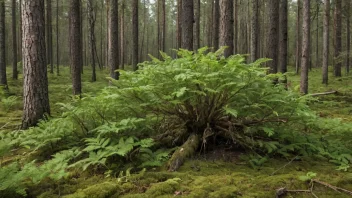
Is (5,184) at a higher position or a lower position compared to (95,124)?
lower

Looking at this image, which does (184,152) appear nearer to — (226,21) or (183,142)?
(183,142)

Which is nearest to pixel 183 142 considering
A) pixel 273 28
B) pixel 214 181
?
pixel 214 181

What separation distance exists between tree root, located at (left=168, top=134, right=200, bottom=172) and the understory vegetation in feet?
0.05

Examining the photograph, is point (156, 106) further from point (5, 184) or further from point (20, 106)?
point (20, 106)

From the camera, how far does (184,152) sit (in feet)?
13.7

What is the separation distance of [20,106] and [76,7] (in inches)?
166

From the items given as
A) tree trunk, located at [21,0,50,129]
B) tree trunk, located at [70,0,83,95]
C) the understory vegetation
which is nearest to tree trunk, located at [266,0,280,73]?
the understory vegetation

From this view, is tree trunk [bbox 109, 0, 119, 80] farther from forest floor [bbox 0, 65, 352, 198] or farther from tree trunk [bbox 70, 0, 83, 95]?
forest floor [bbox 0, 65, 352, 198]

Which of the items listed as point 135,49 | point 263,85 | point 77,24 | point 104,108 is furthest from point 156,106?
point 135,49

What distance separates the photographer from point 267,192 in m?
3.13

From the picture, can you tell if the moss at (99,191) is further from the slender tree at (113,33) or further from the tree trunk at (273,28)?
the slender tree at (113,33)

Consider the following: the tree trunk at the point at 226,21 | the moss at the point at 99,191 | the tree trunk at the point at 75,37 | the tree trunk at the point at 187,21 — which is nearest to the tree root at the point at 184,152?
the moss at the point at 99,191

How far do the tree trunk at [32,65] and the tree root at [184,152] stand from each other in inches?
142

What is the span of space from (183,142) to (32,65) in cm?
391
